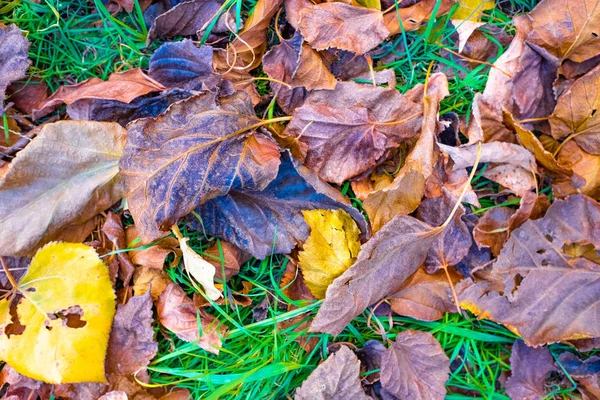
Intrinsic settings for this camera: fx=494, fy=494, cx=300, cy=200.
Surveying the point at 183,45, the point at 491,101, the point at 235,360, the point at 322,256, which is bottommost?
the point at 235,360

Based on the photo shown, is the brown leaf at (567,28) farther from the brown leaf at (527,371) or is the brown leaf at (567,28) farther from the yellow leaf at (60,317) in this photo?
the yellow leaf at (60,317)

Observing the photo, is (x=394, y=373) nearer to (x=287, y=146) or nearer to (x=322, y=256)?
(x=322, y=256)

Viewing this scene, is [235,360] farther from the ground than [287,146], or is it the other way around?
[287,146]

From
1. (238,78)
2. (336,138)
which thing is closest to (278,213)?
(336,138)

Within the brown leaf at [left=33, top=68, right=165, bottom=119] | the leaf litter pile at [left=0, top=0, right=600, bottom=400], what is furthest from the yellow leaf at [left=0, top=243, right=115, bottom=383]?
the brown leaf at [left=33, top=68, right=165, bottom=119]

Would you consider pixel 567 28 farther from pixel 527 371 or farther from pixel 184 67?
pixel 184 67

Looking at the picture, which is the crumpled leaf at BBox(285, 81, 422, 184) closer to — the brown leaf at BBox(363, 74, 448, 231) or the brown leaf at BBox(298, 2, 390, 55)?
the brown leaf at BBox(363, 74, 448, 231)

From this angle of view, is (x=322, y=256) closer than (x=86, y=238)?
Yes
